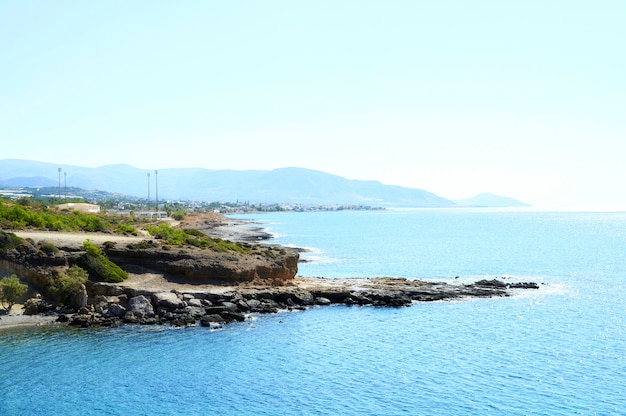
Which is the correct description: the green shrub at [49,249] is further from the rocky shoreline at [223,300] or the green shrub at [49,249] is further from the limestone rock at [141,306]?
the limestone rock at [141,306]

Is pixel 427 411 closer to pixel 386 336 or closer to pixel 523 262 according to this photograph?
pixel 386 336

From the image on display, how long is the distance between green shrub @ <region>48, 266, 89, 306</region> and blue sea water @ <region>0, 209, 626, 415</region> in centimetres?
580

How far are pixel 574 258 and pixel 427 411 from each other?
8370 centimetres

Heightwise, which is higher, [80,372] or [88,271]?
[88,271]

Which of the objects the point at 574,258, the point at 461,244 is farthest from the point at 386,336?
the point at 461,244

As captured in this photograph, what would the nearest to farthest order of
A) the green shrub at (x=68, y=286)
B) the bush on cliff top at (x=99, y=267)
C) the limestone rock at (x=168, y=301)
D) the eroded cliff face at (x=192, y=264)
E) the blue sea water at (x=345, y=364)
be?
the blue sea water at (x=345, y=364) < the green shrub at (x=68, y=286) < the limestone rock at (x=168, y=301) < the bush on cliff top at (x=99, y=267) < the eroded cliff face at (x=192, y=264)

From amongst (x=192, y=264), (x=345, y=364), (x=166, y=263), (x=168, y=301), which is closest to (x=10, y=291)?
(x=168, y=301)

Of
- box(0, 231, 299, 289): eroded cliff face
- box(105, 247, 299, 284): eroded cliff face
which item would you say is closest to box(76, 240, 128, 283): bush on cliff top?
box(0, 231, 299, 289): eroded cliff face

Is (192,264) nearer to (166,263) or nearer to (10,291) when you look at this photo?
(166,263)

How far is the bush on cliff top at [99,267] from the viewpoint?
2040 inches

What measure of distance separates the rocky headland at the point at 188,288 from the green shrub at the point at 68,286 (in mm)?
812

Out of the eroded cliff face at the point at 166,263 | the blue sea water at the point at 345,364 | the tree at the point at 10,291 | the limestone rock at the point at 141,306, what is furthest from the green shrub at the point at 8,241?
the limestone rock at the point at 141,306

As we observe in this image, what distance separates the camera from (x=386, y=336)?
145ft

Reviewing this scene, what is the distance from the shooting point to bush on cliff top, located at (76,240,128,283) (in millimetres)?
51812
